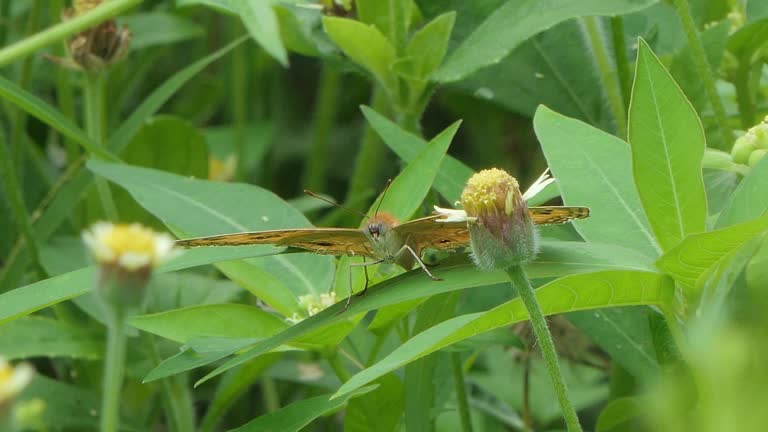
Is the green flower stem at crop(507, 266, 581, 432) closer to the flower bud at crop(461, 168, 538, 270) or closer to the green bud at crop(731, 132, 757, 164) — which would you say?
the flower bud at crop(461, 168, 538, 270)

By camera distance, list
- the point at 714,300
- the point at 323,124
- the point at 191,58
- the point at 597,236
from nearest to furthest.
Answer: the point at 714,300
the point at 597,236
the point at 323,124
the point at 191,58

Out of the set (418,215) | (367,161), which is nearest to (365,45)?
(418,215)

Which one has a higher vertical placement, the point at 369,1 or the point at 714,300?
the point at 369,1

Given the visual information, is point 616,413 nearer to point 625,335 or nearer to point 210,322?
point 625,335

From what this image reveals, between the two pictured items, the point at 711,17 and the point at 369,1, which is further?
the point at 711,17

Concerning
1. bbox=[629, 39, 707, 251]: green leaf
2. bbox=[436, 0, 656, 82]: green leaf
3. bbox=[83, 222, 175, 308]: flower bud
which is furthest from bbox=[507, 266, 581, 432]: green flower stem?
bbox=[436, 0, 656, 82]: green leaf

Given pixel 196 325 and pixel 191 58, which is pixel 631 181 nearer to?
pixel 196 325

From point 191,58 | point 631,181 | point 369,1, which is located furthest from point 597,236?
point 191,58
